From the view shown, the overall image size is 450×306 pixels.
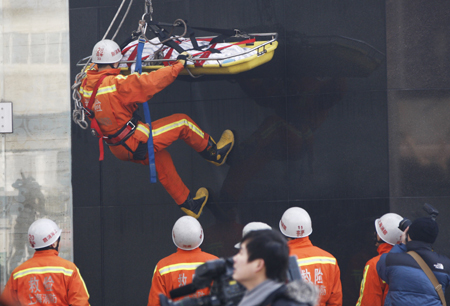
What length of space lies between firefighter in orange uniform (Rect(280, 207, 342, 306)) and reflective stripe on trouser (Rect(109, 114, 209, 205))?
173cm

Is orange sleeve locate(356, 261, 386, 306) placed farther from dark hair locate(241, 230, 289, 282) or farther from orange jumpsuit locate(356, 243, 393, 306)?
dark hair locate(241, 230, 289, 282)

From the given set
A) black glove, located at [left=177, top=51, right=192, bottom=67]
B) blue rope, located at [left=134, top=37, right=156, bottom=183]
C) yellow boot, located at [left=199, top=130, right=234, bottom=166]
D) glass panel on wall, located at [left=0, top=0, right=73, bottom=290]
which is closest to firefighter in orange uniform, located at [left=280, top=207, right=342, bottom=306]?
blue rope, located at [left=134, top=37, right=156, bottom=183]

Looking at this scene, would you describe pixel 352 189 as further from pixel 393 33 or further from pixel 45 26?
pixel 45 26

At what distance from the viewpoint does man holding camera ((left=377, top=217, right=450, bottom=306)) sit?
3631mm

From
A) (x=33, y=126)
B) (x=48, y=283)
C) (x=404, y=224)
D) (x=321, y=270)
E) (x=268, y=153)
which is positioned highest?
(x=33, y=126)

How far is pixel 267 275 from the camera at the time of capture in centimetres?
202

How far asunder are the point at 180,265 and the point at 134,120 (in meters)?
1.78

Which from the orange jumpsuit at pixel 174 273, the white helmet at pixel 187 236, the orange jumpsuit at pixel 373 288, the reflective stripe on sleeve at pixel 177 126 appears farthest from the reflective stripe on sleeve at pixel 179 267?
the reflective stripe on sleeve at pixel 177 126

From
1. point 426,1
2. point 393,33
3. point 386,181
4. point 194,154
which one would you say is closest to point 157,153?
point 194,154

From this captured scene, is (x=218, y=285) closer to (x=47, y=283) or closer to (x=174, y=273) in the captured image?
(x=174, y=273)

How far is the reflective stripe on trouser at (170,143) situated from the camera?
522 cm

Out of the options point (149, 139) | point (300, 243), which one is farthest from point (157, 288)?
point (149, 139)

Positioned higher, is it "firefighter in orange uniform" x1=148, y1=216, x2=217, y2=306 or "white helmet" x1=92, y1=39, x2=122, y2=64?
"white helmet" x1=92, y1=39, x2=122, y2=64

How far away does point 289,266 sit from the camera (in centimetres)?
223
